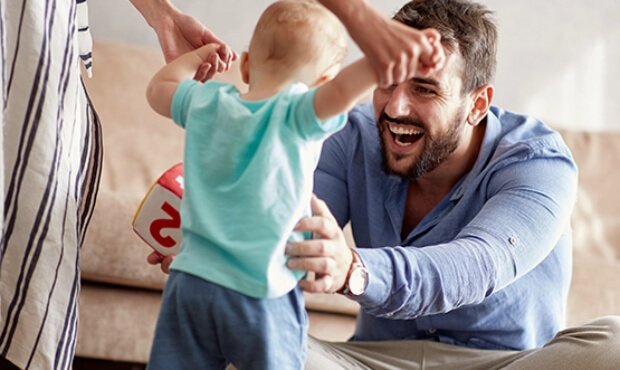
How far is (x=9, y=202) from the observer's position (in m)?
1.13

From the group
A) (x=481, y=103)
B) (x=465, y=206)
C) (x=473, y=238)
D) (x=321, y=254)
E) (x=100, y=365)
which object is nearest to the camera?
(x=321, y=254)

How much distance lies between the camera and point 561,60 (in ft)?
11.0

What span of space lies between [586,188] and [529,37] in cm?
73

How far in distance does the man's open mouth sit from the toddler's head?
1.94ft

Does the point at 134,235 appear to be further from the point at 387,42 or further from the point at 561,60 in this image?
the point at 561,60

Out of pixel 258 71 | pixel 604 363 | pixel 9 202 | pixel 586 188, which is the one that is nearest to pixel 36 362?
pixel 9 202

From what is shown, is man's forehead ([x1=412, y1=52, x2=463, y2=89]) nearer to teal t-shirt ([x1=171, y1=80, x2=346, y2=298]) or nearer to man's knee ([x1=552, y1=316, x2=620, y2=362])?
man's knee ([x1=552, y1=316, x2=620, y2=362])

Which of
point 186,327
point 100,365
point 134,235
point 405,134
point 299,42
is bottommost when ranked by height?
point 100,365

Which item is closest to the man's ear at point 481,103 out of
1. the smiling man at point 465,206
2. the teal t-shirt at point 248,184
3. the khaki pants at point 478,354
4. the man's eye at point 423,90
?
the smiling man at point 465,206

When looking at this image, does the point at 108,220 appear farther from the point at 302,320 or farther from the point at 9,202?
the point at 302,320

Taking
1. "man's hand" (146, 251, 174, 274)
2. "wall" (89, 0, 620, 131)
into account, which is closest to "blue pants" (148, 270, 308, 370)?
"man's hand" (146, 251, 174, 274)

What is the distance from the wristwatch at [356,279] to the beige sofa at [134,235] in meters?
1.03

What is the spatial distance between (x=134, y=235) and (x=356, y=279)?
3.48 ft

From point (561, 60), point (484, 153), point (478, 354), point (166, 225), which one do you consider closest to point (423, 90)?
point (484, 153)
